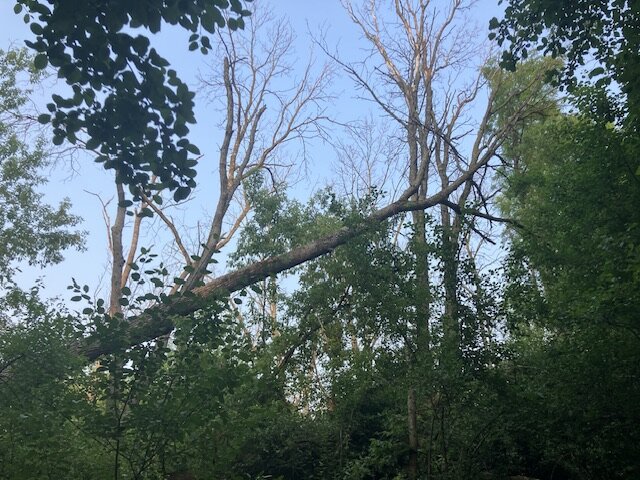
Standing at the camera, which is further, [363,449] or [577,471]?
[363,449]

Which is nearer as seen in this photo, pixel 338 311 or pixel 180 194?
pixel 180 194

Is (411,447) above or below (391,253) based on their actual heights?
below

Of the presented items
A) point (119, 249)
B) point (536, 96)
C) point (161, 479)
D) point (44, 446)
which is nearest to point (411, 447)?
point (161, 479)

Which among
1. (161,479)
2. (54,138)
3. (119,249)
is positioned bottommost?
(161,479)

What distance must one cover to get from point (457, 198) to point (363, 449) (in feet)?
18.7

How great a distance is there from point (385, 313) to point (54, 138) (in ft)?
15.6

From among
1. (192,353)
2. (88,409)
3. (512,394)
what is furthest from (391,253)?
(88,409)

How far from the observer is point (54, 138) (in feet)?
11.5

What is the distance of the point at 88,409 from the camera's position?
4121 millimetres

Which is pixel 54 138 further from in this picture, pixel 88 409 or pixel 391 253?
pixel 391 253

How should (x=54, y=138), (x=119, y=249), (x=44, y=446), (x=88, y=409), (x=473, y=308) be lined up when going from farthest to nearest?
(x=119, y=249), (x=473, y=308), (x=44, y=446), (x=88, y=409), (x=54, y=138)

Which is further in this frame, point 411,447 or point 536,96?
point 536,96

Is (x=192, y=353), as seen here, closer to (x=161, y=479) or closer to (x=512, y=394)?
(x=161, y=479)

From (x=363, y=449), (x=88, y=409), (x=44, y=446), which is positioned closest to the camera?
(x=88, y=409)
